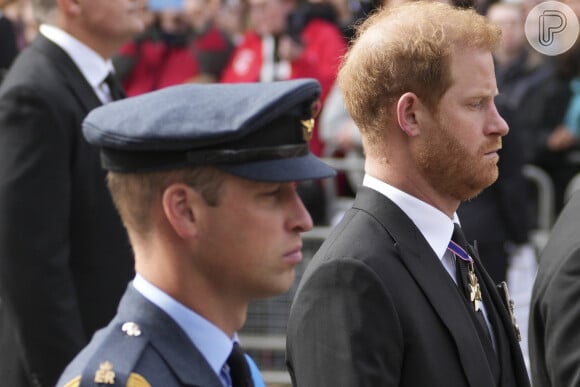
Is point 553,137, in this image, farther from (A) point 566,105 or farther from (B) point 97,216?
(B) point 97,216

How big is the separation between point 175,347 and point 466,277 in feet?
3.79

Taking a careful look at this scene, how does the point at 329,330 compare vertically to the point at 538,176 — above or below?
above

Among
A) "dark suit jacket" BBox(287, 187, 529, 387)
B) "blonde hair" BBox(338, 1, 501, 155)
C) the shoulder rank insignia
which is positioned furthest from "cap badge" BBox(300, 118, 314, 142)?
the shoulder rank insignia

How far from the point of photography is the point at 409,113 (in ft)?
10.4

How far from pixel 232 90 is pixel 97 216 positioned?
164 centimetres

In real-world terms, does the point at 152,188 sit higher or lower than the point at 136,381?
higher

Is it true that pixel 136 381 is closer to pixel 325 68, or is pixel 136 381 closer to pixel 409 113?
pixel 409 113

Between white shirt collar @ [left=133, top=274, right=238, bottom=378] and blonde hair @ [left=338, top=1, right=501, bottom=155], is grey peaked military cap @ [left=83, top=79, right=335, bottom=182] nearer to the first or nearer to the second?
white shirt collar @ [left=133, top=274, right=238, bottom=378]

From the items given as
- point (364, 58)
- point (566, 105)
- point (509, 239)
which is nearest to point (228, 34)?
point (566, 105)

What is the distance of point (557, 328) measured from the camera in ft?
11.0

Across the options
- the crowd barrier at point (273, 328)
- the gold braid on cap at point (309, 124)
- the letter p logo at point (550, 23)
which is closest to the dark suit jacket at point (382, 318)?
the gold braid on cap at point (309, 124)

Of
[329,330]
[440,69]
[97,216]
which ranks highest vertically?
[440,69]

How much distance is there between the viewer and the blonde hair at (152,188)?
2.37 metres

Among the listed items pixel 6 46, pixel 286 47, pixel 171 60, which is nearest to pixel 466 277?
pixel 6 46
